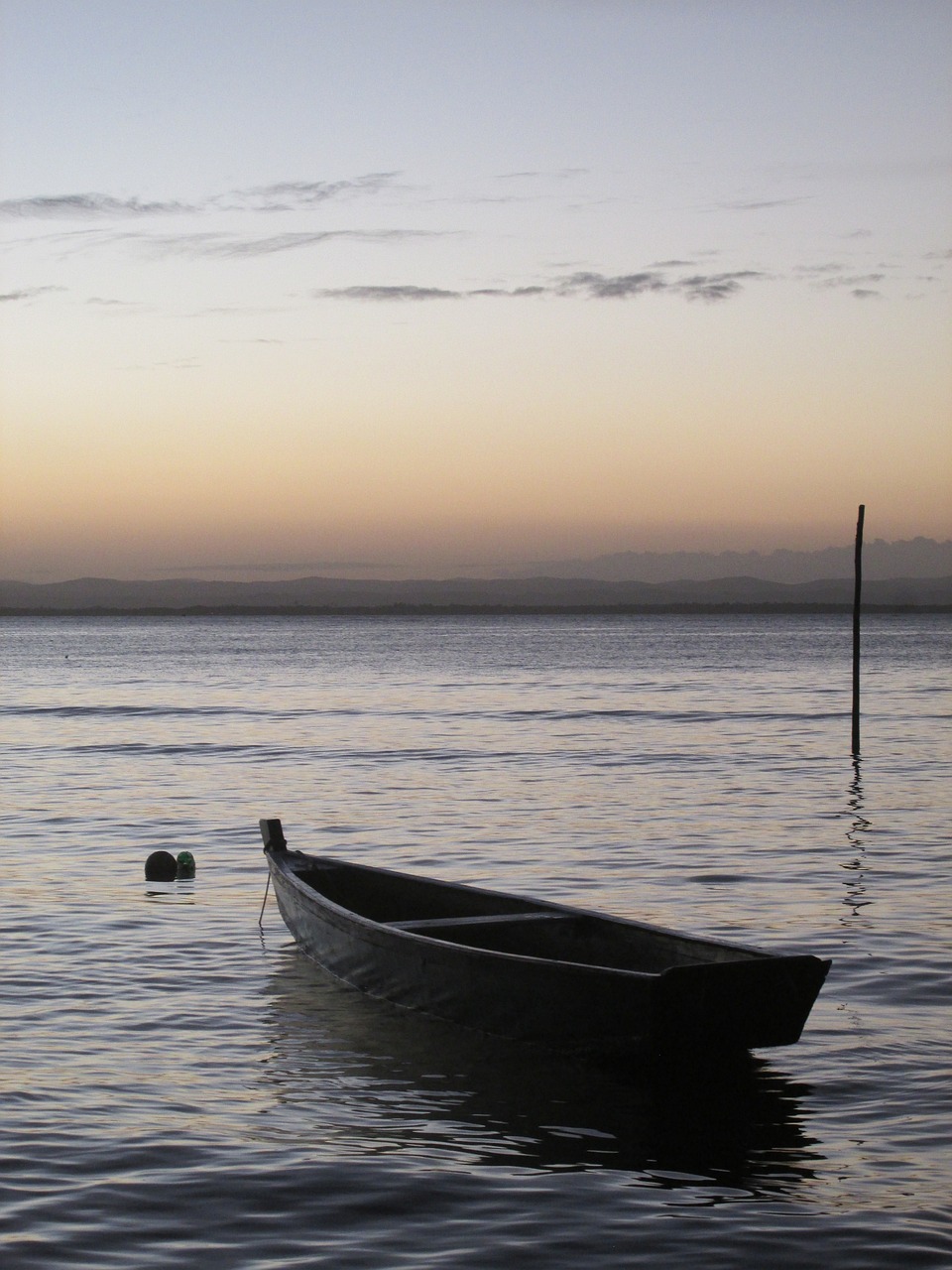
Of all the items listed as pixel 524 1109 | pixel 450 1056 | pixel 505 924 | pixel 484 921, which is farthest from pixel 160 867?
pixel 524 1109

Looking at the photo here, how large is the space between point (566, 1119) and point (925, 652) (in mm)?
128927

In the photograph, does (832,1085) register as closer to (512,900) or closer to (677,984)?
(677,984)

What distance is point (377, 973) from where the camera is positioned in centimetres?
1327

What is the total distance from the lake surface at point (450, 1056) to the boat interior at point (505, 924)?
897mm

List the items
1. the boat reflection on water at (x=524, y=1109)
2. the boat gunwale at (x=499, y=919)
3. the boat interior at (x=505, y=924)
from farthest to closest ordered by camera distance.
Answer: the boat interior at (x=505, y=924) < the boat gunwale at (x=499, y=919) < the boat reflection on water at (x=524, y=1109)

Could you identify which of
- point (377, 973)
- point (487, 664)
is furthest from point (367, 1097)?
point (487, 664)

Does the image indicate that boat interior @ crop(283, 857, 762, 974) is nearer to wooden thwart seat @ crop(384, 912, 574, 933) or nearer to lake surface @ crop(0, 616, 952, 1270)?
wooden thwart seat @ crop(384, 912, 574, 933)

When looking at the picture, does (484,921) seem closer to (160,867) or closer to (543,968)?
(543,968)

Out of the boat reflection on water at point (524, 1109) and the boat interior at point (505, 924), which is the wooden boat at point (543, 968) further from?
the boat reflection on water at point (524, 1109)

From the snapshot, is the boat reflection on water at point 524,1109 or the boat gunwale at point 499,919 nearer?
the boat reflection on water at point 524,1109

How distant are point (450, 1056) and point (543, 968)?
52.8 inches

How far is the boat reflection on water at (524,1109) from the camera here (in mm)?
9562

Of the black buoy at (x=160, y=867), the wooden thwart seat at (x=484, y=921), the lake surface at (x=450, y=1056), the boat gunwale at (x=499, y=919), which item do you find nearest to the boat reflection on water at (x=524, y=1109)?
the lake surface at (x=450, y=1056)

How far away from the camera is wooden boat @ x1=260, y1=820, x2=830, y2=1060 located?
10320mm
